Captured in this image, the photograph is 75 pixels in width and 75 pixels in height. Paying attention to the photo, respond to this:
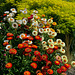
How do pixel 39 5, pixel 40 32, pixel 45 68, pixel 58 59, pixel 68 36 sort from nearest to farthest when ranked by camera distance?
pixel 45 68 → pixel 58 59 → pixel 40 32 → pixel 68 36 → pixel 39 5

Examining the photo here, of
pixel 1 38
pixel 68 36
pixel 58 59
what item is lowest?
pixel 68 36

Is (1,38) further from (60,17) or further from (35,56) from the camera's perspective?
(60,17)

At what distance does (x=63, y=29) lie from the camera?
3.78m

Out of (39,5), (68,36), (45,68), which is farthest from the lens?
(39,5)

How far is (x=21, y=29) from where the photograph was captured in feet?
9.73

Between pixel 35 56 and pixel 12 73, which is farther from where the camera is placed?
pixel 35 56

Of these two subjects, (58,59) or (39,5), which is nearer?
(58,59)

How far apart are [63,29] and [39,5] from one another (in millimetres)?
1489

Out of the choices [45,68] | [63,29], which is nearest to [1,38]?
[45,68]

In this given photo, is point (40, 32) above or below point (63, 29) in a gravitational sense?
above

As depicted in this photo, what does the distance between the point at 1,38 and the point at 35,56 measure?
0.89m

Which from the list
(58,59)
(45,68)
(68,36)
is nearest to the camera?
(45,68)

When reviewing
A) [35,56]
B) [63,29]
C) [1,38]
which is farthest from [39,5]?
[35,56]

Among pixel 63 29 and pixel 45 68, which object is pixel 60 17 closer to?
pixel 63 29
